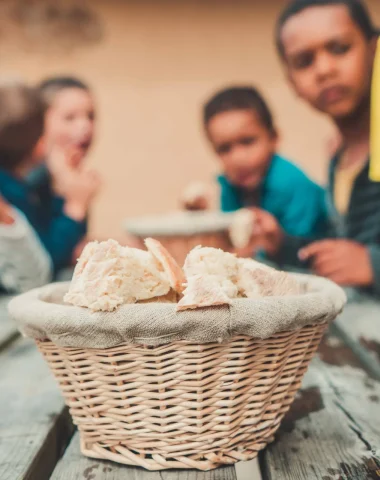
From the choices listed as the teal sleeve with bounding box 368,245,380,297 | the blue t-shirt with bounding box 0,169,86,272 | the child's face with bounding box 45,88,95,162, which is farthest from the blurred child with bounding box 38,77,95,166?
the teal sleeve with bounding box 368,245,380,297

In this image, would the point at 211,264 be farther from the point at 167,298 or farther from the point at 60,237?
the point at 60,237

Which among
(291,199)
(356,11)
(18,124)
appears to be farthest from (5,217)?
(356,11)

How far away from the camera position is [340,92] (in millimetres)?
1931

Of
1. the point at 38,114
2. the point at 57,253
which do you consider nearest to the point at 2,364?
the point at 57,253

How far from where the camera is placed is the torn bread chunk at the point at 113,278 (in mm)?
543

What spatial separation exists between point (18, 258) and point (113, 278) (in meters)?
1.24

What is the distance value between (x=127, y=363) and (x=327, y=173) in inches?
69.3

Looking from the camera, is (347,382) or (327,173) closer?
(347,382)

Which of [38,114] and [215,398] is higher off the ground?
[38,114]

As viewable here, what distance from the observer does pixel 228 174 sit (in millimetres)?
2266

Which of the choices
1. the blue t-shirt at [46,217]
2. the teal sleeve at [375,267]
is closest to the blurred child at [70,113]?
the blue t-shirt at [46,217]

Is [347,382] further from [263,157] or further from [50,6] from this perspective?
[50,6]

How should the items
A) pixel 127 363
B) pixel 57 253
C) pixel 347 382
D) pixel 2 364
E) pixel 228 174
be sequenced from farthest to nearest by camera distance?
pixel 228 174, pixel 57 253, pixel 2 364, pixel 347 382, pixel 127 363

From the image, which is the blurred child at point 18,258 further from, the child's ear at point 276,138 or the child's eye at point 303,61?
the child's eye at point 303,61
